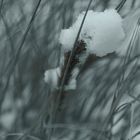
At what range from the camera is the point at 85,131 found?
904 millimetres

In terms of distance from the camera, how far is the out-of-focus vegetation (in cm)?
89

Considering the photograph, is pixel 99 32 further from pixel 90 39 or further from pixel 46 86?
pixel 46 86

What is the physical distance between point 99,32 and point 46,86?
16 cm

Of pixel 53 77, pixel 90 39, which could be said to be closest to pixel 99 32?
pixel 90 39

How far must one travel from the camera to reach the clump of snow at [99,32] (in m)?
0.81

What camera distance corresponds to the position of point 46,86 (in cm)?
86

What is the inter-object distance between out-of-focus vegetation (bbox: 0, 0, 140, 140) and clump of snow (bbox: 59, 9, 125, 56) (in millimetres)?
46

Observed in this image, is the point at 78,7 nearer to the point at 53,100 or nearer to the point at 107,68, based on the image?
the point at 107,68

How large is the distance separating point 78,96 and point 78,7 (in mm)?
207

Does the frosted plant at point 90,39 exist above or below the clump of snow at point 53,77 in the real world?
above

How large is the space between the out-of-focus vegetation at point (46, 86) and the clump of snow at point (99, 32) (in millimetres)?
46

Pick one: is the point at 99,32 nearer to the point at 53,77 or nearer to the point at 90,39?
the point at 90,39

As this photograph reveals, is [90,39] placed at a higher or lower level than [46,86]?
higher

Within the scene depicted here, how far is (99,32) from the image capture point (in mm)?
840
